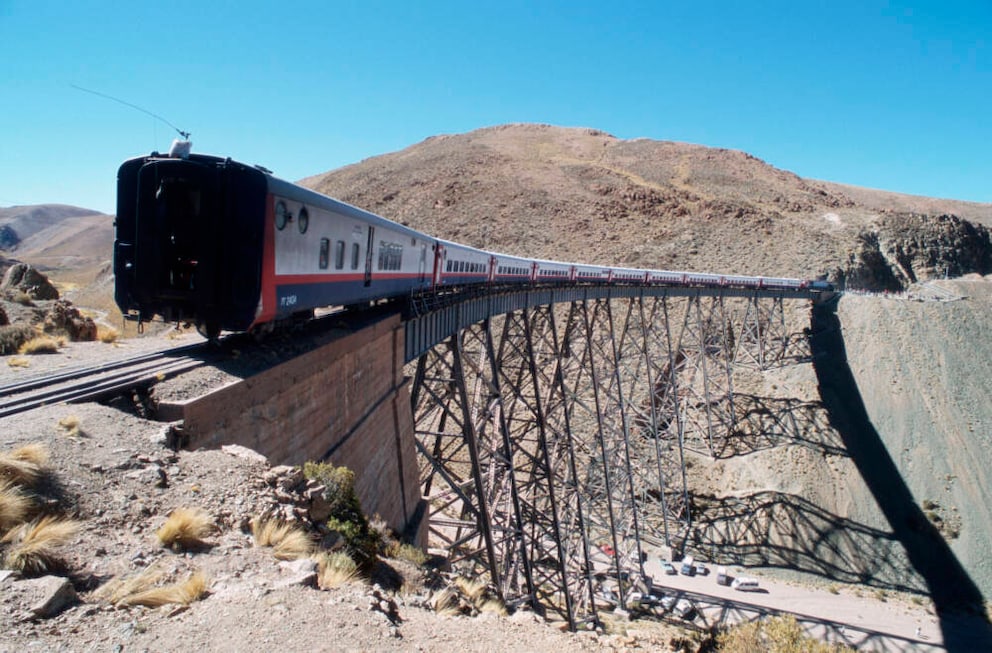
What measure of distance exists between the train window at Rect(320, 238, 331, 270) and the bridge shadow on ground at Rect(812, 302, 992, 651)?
23.5m

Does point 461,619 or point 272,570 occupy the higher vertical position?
point 272,570

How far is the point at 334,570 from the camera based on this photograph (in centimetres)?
386

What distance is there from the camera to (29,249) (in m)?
101

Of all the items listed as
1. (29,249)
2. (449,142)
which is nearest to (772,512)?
(449,142)

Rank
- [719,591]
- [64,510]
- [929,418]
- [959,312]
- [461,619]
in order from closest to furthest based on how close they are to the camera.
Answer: [64,510]
[461,619]
[719,591]
[929,418]
[959,312]

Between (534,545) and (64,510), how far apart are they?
12.4 metres

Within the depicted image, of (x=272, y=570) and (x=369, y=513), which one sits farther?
(x=369, y=513)

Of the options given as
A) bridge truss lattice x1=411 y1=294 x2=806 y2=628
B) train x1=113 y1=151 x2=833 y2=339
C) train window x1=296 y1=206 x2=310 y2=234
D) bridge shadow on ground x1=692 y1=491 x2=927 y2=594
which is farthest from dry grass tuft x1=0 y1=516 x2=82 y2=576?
bridge shadow on ground x1=692 y1=491 x2=927 y2=594

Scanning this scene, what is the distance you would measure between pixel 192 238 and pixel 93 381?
1.80 meters

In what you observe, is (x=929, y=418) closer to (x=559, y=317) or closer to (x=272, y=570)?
(x=559, y=317)

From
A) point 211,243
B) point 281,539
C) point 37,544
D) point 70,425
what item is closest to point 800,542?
point 281,539

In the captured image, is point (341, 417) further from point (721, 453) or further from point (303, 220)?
point (721, 453)

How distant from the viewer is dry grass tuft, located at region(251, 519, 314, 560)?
12.3 ft

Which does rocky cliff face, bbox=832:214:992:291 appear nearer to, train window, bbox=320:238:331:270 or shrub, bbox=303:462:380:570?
train window, bbox=320:238:331:270
